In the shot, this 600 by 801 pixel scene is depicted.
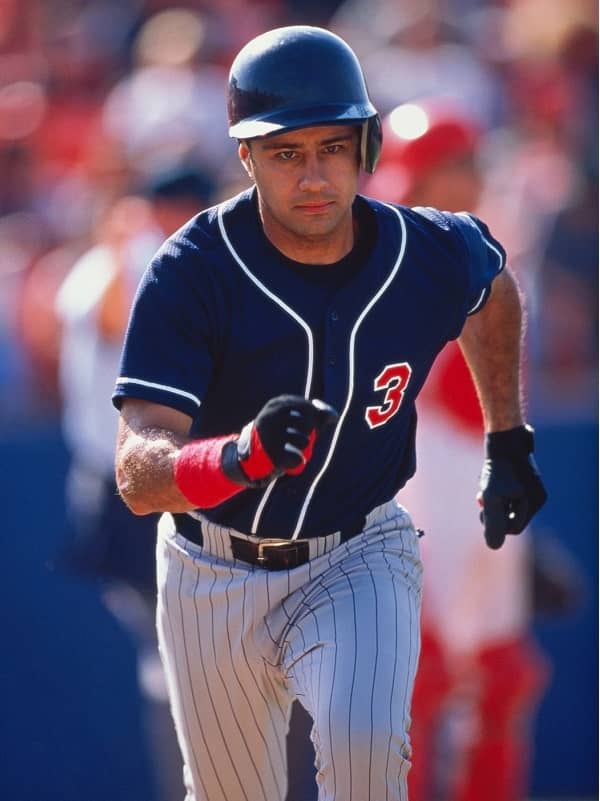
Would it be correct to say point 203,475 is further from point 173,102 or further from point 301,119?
point 173,102

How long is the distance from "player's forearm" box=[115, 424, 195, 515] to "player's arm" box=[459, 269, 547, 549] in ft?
3.55

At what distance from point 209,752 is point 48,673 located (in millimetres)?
2471

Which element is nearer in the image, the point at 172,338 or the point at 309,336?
the point at 172,338

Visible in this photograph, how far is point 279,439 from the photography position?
9.88 ft

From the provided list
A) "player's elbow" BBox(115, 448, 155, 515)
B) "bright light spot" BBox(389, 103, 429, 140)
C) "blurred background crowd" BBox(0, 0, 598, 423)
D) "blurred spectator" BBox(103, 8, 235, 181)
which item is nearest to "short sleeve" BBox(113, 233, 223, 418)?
"player's elbow" BBox(115, 448, 155, 515)

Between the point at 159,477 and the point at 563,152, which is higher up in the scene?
the point at 563,152

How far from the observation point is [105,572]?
572 cm

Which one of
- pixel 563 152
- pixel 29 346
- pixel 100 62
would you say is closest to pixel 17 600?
pixel 29 346

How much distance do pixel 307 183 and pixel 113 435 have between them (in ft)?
7.93

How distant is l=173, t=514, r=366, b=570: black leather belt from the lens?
3752 millimetres

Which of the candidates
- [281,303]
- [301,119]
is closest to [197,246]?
[281,303]

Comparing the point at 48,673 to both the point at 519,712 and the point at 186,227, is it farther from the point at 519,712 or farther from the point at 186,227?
the point at 186,227

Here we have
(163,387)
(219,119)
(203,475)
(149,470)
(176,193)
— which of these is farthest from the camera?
(219,119)

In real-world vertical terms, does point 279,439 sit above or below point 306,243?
below
